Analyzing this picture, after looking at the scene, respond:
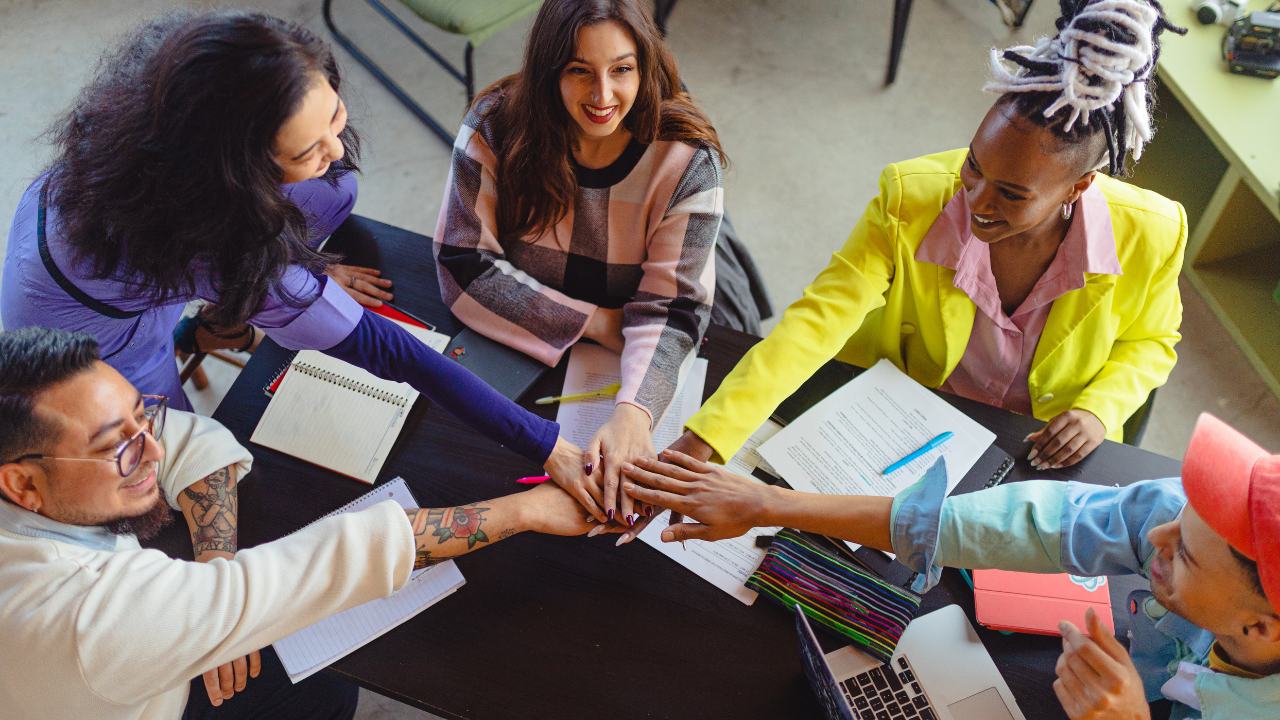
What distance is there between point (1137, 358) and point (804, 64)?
6.96ft

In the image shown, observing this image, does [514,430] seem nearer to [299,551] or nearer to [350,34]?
[299,551]

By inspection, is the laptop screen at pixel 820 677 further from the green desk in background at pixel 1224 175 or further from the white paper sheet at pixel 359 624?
the green desk in background at pixel 1224 175

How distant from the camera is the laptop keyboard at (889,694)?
1.40 meters

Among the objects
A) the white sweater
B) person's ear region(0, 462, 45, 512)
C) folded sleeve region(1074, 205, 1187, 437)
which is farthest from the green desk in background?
person's ear region(0, 462, 45, 512)

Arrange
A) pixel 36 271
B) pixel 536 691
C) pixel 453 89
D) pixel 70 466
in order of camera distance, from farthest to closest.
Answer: pixel 453 89
pixel 36 271
pixel 536 691
pixel 70 466

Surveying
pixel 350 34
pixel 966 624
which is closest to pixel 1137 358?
pixel 966 624

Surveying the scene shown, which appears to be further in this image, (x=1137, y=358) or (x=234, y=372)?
(x=234, y=372)

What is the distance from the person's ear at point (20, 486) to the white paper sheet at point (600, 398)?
785 millimetres

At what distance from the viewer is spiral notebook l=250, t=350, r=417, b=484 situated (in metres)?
1.63

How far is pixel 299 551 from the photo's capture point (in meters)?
1.37

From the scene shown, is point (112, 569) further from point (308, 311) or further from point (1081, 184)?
point (1081, 184)

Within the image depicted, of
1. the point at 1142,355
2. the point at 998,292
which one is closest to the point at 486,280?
the point at 998,292

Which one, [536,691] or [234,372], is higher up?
[536,691]

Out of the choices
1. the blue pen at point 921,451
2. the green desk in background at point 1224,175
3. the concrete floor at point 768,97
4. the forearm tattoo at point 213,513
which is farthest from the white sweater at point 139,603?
the green desk in background at point 1224,175
